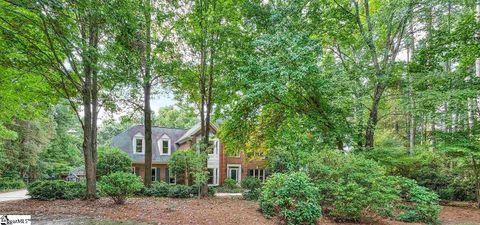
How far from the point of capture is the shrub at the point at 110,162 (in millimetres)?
16891

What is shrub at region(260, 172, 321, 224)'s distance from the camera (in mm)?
6742

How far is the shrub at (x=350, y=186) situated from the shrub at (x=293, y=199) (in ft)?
2.24

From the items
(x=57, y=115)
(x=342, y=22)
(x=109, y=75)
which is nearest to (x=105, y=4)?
(x=109, y=75)

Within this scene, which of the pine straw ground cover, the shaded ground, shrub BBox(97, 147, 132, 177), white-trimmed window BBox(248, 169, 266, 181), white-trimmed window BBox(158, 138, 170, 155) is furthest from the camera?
→ white-trimmed window BBox(248, 169, 266, 181)

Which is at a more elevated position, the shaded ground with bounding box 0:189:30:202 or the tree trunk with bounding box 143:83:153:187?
the tree trunk with bounding box 143:83:153:187

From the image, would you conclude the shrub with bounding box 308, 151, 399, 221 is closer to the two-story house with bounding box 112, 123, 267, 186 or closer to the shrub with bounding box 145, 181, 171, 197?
the shrub with bounding box 145, 181, 171, 197

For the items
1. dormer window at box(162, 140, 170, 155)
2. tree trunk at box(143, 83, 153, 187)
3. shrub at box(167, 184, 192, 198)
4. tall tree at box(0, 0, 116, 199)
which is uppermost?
tall tree at box(0, 0, 116, 199)

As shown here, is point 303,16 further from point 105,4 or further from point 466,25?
point 105,4

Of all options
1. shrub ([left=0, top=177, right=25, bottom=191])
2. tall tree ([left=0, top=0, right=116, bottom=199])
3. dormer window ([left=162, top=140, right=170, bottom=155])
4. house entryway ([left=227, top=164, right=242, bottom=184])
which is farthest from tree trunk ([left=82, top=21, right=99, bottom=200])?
shrub ([left=0, top=177, right=25, bottom=191])

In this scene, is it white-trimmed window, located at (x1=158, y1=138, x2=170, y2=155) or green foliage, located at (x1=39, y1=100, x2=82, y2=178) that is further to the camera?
green foliage, located at (x1=39, y1=100, x2=82, y2=178)

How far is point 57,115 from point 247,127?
930 inches

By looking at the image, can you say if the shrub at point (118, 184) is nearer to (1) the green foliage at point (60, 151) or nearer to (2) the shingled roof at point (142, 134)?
(2) the shingled roof at point (142, 134)

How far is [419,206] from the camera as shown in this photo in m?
8.20

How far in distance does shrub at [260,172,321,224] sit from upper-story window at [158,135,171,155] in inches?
698
